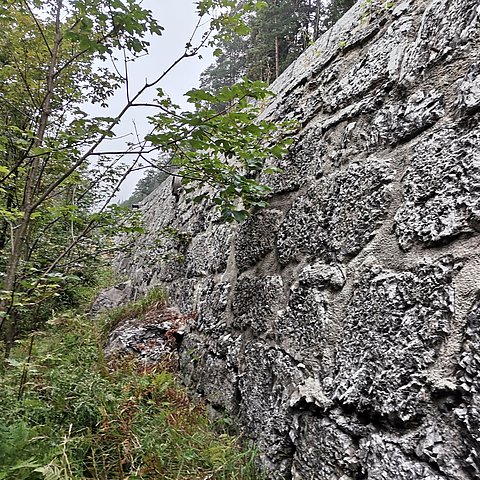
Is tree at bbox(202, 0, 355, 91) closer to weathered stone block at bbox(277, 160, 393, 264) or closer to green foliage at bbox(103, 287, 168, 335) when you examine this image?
green foliage at bbox(103, 287, 168, 335)

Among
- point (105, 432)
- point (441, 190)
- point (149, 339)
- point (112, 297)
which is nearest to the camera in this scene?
point (441, 190)

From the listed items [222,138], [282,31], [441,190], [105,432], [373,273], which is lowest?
[105,432]

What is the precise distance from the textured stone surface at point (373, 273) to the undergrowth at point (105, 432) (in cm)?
21

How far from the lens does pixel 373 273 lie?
3.91ft

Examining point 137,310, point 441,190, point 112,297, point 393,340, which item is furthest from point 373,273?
point 112,297

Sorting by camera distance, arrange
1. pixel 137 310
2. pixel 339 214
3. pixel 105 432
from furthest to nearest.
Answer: pixel 137 310 < pixel 105 432 < pixel 339 214

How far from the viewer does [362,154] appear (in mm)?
1421

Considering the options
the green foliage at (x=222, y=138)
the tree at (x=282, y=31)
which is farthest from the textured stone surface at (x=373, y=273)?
the tree at (x=282, y=31)

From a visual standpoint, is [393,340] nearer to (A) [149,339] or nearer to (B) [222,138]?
(B) [222,138]

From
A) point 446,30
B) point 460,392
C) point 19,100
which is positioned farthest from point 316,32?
point 460,392

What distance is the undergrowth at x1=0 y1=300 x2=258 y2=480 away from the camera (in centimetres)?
146

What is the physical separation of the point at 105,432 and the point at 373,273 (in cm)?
159

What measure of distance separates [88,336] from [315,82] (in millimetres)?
3192

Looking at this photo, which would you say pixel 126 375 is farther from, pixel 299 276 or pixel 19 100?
pixel 19 100
